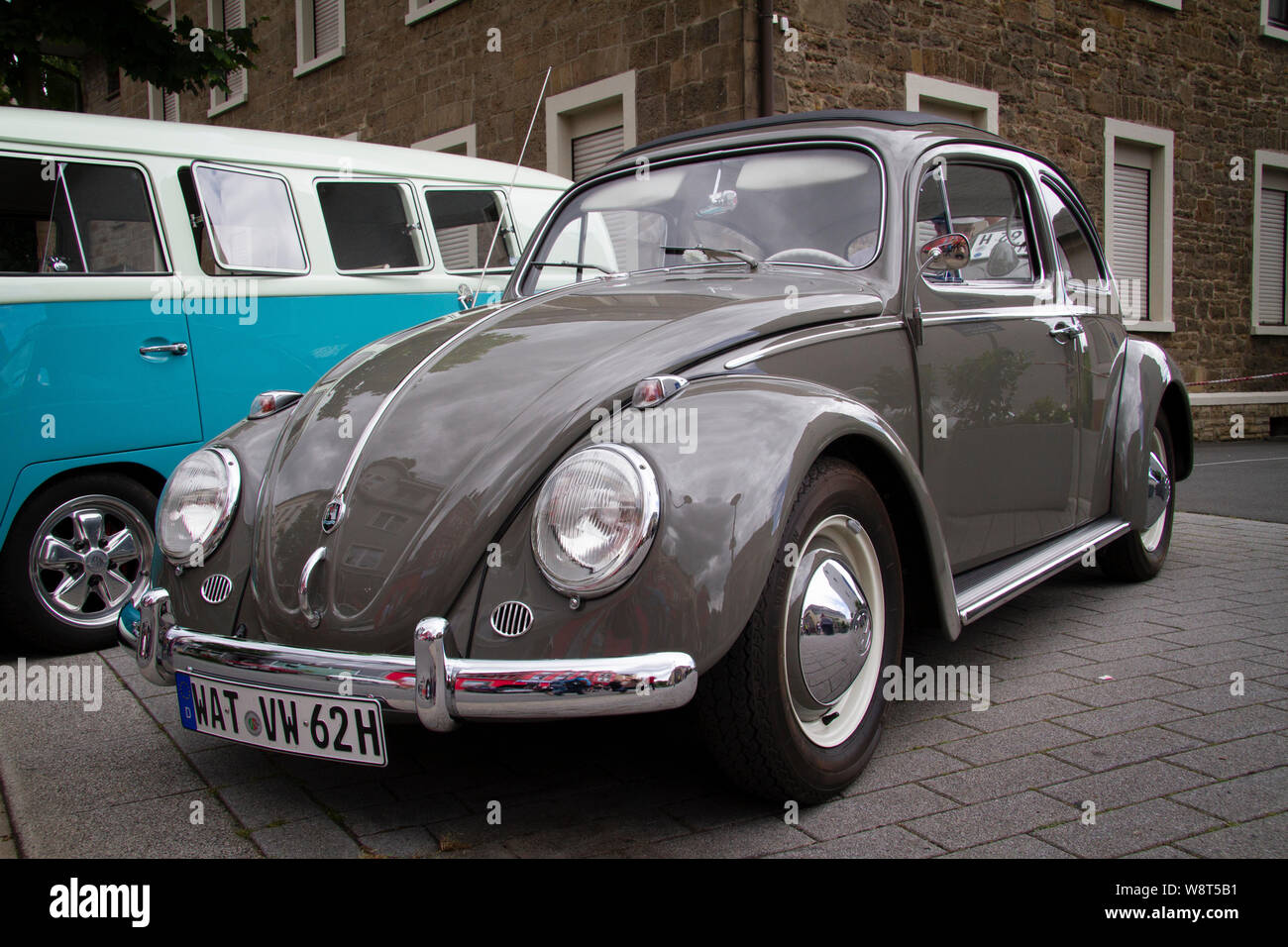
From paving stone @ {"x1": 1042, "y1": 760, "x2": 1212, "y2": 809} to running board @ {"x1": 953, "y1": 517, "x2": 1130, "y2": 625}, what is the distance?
0.49 m

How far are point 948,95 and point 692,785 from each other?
9.27m

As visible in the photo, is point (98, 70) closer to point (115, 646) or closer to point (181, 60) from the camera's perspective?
point (181, 60)

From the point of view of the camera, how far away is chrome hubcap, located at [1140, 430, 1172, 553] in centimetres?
475

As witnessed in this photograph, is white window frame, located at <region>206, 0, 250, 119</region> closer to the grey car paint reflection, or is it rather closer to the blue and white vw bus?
the blue and white vw bus

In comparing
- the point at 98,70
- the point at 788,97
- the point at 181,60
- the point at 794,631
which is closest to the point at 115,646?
the point at 794,631

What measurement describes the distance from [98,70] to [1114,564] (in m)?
23.9

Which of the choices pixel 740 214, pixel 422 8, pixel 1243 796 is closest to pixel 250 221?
pixel 740 214

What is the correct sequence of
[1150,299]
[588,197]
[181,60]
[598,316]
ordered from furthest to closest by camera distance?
[1150,299] → [181,60] → [588,197] → [598,316]

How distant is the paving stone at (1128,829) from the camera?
221 centimetres

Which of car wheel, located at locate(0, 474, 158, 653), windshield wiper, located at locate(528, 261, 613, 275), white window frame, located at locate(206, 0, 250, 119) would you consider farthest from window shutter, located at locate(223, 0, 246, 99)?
windshield wiper, located at locate(528, 261, 613, 275)

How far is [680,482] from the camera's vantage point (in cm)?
217

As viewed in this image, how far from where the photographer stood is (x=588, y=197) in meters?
3.98

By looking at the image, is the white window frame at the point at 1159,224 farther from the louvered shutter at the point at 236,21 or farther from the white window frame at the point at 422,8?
the louvered shutter at the point at 236,21

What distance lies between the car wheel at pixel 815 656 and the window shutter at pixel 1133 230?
37.0 ft
